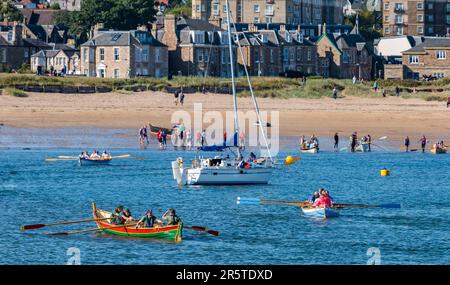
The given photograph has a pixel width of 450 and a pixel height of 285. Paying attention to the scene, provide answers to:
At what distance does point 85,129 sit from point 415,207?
29.8 meters

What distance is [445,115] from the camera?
7556 centimetres

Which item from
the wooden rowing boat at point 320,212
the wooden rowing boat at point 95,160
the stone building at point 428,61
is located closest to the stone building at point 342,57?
the stone building at point 428,61

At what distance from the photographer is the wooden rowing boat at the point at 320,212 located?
36.6m

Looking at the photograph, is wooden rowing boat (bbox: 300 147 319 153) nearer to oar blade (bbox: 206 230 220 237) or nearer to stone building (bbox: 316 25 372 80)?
oar blade (bbox: 206 230 220 237)

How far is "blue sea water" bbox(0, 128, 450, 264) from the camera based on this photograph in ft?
96.1

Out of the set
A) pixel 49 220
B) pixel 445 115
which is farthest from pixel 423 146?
pixel 49 220

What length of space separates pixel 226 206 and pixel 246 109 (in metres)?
34.2

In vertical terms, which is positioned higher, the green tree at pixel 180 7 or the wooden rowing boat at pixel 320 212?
the green tree at pixel 180 7

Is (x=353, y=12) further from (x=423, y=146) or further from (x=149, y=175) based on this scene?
(x=149, y=175)

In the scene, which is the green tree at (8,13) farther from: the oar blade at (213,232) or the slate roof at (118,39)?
the oar blade at (213,232)

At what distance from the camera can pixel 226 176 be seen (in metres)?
44.9

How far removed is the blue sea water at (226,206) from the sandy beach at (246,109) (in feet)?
14.1

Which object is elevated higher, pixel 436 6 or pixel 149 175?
pixel 436 6

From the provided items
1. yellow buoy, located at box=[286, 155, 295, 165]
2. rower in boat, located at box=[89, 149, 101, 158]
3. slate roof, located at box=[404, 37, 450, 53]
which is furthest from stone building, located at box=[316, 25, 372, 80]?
rower in boat, located at box=[89, 149, 101, 158]
